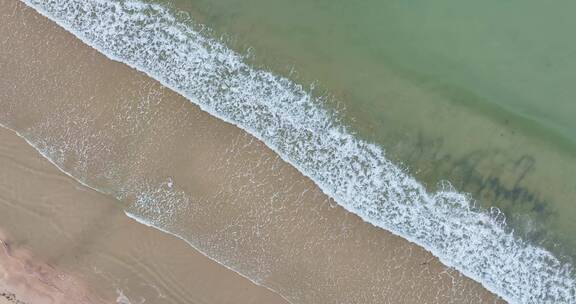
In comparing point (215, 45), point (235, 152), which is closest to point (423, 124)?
point (235, 152)

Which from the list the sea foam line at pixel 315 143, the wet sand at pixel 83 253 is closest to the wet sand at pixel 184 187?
the wet sand at pixel 83 253

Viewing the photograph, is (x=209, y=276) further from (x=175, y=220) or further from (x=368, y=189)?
(x=368, y=189)

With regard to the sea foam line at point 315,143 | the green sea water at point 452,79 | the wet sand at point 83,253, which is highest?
the green sea water at point 452,79

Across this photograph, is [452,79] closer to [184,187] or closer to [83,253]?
[184,187]

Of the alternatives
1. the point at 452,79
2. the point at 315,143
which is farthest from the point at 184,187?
the point at 452,79

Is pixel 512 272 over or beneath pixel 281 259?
over

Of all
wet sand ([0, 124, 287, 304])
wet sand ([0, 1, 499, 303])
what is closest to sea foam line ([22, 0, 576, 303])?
wet sand ([0, 1, 499, 303])

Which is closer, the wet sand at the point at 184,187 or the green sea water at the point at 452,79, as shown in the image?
the wet sand at the point at 184,187

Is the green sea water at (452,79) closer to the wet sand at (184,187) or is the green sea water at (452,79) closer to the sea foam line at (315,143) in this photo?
the sea foam line at (315,143)
